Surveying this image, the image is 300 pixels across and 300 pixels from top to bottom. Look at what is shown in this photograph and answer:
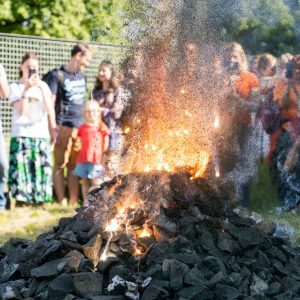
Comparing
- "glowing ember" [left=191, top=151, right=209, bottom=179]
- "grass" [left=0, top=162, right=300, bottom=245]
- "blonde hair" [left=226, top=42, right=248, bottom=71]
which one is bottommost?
"grass" [left=0, top=162, right=300, bottom=245]

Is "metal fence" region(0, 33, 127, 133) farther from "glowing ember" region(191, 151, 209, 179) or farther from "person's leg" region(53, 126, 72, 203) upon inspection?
"glowing ember" region(191, 151, 209, 179)

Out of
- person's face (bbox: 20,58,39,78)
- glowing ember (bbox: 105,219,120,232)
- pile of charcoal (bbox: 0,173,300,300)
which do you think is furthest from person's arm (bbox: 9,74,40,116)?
glowing ember (bbox: 105,219,120,232)

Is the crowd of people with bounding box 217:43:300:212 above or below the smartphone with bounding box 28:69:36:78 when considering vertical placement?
below

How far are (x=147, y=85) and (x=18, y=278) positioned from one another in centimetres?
169

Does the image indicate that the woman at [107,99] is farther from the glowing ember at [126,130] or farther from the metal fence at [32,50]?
the glowing ember at [126,130]

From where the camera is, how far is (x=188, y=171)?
535 cm

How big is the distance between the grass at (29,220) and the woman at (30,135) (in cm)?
24

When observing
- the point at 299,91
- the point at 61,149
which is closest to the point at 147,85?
the point at 299,91

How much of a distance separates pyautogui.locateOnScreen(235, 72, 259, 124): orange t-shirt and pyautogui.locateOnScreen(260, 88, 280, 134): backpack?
0.44m

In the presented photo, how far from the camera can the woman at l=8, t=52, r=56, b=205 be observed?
8984 millimetres

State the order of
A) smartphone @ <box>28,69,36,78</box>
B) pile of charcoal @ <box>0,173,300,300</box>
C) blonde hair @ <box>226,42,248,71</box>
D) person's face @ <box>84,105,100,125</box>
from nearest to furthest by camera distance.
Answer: pile of charcoal @ <box>0,173,300,300</box> < blonde hair @ <box>226,42,248,71</box> < smartphone @ <box>28,69,36,78</box> < person's face @ <box>84,105,100,125</box>

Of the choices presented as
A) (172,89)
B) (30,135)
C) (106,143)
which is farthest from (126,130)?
(106,143)

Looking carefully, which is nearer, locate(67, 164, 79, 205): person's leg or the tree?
locate(67, 164, 79, 205): person's leg

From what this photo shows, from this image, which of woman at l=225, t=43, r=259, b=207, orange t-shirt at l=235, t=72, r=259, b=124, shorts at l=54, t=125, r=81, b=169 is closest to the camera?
woman at l=225, t=43, r=259, b=207
